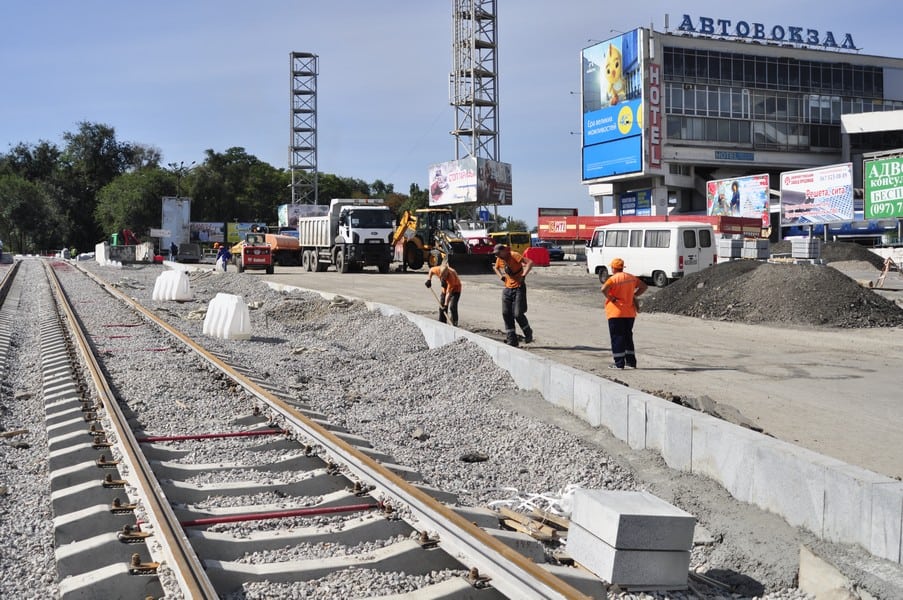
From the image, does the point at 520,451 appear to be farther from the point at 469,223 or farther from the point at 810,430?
the point at 469,223

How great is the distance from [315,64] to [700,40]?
3897cm

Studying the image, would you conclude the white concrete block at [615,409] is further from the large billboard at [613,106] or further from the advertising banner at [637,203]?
the advertising banner at [637,203]

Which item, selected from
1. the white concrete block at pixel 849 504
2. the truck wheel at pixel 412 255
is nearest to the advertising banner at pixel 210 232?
the truck wheel at pixel 412 255

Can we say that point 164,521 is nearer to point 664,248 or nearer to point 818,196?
point 664,248

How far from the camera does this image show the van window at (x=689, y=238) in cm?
2773

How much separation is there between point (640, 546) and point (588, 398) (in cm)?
405

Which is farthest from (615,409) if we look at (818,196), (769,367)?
(818,196)

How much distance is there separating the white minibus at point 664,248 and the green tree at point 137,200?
284 feet

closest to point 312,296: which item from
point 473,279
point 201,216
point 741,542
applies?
point 473,279

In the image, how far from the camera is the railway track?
14.4 feet

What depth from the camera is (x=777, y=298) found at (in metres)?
19.5

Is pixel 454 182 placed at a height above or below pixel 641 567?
above

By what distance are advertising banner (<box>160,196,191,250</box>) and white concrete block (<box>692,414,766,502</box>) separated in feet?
228

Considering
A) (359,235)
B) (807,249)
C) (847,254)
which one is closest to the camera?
(807,249)
